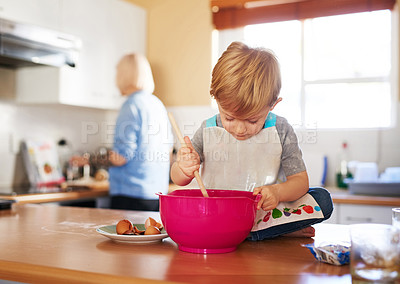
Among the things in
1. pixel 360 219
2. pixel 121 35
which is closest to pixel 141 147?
pixel 360 219

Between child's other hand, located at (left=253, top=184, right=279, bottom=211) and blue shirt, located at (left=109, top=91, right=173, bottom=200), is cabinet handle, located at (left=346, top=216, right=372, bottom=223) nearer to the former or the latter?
blue shirt, located at (left=109, top=91, right=173, bottom=200)

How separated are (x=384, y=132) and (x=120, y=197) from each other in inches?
70.7

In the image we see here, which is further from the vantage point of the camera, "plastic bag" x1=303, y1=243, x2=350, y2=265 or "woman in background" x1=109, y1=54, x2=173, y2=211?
"woman in background" x1=109, y1=54, x2=173, y2=211

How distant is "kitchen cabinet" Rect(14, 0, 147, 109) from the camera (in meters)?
2.89

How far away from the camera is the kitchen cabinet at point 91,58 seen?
2.89 meters

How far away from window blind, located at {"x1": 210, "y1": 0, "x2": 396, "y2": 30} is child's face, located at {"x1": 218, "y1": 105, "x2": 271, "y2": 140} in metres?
2.37

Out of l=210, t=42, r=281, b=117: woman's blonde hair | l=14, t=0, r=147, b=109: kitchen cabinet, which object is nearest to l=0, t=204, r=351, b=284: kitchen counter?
l=210, t=42, r=281, b=117: woman's blonde hair

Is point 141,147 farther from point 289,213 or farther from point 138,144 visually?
point 289,213

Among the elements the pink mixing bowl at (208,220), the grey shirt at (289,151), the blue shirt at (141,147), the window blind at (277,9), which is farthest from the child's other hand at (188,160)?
the window blind at (277,9)

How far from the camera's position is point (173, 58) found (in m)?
3.66

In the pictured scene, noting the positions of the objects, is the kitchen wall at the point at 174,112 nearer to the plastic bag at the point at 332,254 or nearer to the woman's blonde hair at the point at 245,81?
the woman's blonde hair at the point at 245,81

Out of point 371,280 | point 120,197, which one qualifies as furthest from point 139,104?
point 371,280

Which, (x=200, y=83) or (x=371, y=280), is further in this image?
(x=200, y=83)

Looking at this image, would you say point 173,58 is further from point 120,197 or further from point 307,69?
point 120,197
